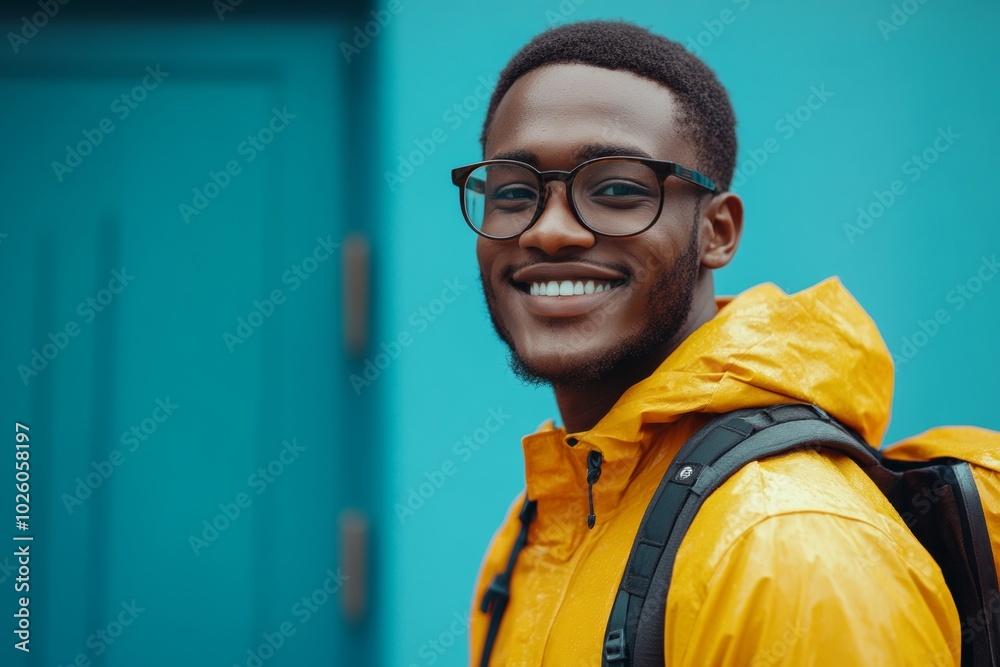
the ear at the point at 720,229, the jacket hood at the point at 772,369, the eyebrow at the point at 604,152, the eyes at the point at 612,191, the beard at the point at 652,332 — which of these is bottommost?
the jacket hood at the point at 772,369

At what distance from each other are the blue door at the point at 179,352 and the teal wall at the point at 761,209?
0.19 m

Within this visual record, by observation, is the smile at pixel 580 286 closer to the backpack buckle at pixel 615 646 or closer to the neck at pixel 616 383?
the neck at pixel 616 383

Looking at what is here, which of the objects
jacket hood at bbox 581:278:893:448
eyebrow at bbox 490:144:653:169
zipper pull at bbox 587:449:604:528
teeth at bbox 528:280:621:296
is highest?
eyebrow at bbox 490:144:653:169

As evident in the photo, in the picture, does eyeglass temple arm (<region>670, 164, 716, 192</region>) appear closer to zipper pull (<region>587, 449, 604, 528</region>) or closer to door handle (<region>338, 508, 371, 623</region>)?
zipper pull (<region>587, 449, 604, 528</region>)

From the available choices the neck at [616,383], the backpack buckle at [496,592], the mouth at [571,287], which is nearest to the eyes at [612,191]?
the mouth at [571,287]

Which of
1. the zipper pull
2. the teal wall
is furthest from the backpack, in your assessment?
the teal wall

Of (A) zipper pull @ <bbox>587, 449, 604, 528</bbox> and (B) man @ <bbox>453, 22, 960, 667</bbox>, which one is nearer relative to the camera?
(B) man @ <bbox>453, 22, 960, 667</bbox>

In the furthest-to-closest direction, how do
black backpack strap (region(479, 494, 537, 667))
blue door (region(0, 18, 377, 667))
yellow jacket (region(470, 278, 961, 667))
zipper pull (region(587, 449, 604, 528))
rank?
blue door (region(0, 18, 377, 667)) → black backpack strap (region(479, 494, 537, 667)) → zipper pull (region(587, 449, 604, 528)) → yellow jacket (region(470, 278, 961, 667))

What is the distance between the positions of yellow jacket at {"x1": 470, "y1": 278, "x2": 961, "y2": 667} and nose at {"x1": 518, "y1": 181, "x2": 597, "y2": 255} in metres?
0.23

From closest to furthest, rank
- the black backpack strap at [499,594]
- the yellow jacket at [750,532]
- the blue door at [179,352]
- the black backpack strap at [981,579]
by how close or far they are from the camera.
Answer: the yellow jacket at [750,532]
the black backpack strap at [981,579]
the black backpack strap at [499,594]
the blue door at [179,352]

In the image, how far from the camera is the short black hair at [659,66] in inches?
56.0

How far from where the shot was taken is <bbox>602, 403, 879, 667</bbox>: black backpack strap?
1.01 metres

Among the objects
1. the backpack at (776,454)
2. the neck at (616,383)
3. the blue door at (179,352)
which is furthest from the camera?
the blue door at (179,352)

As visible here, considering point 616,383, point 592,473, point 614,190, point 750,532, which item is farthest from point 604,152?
point 750,532
